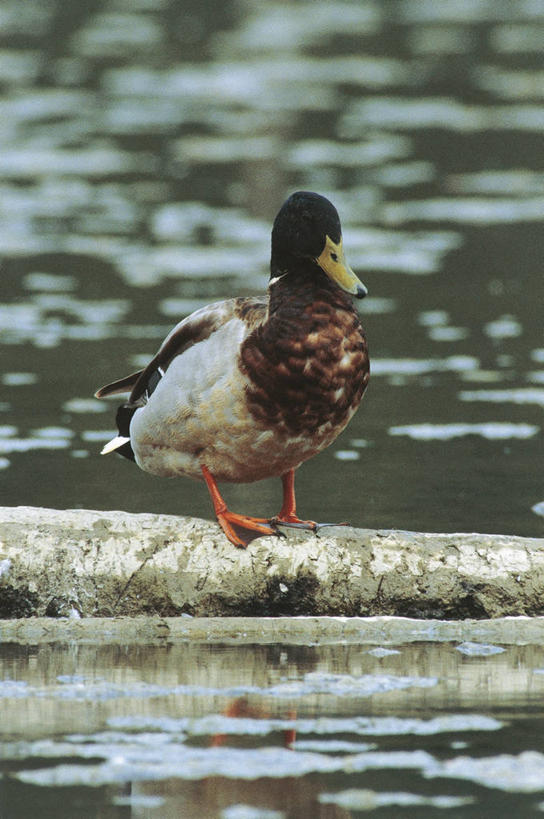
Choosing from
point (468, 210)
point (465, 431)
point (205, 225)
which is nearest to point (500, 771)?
point (465, 431)

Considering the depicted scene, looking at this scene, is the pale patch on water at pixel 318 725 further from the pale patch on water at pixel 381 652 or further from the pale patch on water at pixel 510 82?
the pale patch on water at pixel 510 82

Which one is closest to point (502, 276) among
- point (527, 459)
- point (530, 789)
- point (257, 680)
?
point (527, 459)

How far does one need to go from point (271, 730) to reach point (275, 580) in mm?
1345

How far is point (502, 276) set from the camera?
558 inches

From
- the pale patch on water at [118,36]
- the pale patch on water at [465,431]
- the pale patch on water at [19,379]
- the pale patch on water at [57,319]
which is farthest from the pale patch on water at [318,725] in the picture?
the pale patch on water at [118,36]

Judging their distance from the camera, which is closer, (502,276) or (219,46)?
(502,276)

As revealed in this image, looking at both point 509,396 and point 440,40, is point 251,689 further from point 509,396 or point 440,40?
point 440,40

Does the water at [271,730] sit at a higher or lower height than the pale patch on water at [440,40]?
lower

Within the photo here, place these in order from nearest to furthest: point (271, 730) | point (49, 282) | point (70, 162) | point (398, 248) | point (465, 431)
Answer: point (271, 730) < point (465, 431) < point (49, 282) < point (398, 248) < point (70, 162)

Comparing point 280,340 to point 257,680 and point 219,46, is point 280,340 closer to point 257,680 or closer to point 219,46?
point 257,680

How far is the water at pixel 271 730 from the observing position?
13.8 feet

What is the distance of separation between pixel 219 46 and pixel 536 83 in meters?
6.36

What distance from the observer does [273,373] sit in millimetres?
5902

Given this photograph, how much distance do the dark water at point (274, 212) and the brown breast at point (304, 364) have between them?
5.19ft
